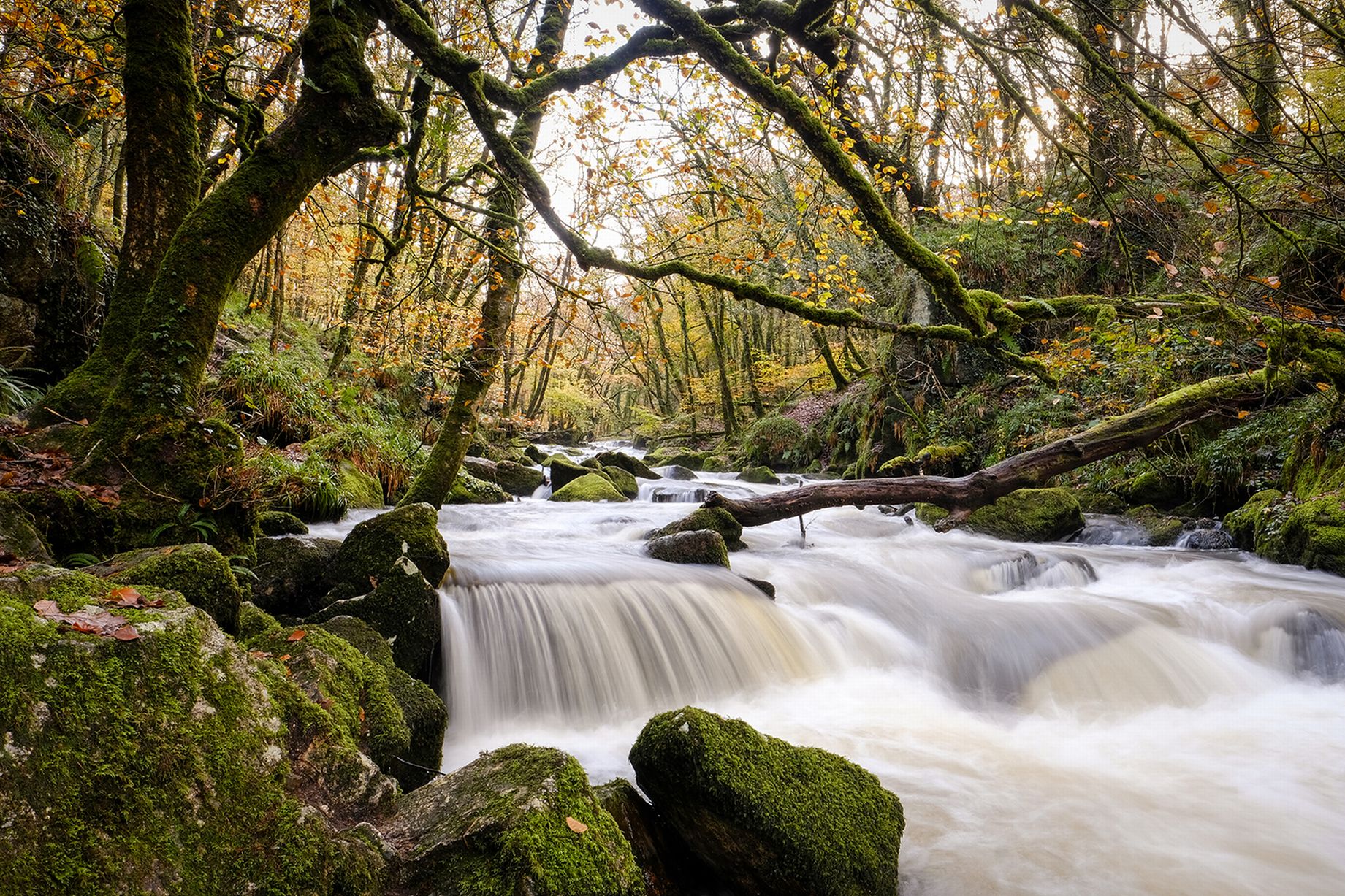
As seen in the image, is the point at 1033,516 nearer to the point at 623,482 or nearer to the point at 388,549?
the point at 623,482

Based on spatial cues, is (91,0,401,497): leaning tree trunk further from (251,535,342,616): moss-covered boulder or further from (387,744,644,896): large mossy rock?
(387,744,644,896): large mossy rock

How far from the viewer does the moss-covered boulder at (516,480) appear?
13.7 m

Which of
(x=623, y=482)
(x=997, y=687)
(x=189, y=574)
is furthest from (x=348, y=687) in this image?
(x=623, y=482)

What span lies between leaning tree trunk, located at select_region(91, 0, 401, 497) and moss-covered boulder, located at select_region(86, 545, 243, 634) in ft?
4.26

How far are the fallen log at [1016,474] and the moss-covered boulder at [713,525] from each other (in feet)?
0.35

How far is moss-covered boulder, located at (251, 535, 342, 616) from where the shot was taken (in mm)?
4359

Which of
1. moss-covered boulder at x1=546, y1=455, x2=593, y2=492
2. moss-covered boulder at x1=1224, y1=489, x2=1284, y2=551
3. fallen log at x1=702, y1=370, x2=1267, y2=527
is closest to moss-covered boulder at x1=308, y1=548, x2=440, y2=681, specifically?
fallen log at x1=702, y1=370, x2=1267, y2=527

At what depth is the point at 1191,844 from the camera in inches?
135

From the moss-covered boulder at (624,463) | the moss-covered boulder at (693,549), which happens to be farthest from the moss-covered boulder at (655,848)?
the moss-covered boulder at (624,463)

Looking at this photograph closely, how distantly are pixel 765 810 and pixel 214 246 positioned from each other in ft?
13.9

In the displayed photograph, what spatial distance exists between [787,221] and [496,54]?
16.8 feet

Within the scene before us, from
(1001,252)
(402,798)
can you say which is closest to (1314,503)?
(1001,252)

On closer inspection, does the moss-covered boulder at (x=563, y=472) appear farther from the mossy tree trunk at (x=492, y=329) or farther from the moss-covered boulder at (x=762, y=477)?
the mossy tree trunk at (x=492, y=329)

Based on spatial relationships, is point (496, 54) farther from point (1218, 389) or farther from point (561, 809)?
point (1218, 389)
